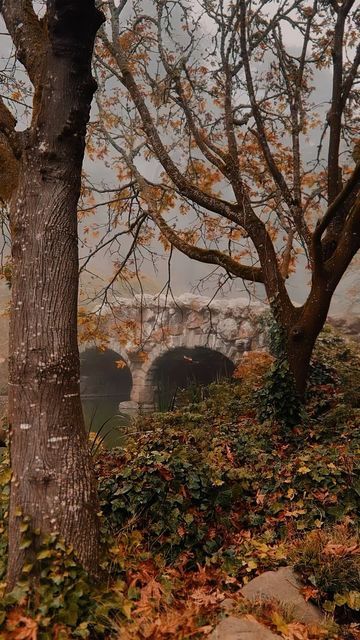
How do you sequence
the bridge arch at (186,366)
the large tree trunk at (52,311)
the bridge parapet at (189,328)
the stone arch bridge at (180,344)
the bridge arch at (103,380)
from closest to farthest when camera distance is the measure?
the large tree trunk at (52,311), the bridge parapet at (189,328), the stone arch bridge at (180,344), the bridge arch at (186,366), the bridge arch at (103,380)

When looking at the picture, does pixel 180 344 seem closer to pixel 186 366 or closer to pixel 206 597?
pixel 186 366

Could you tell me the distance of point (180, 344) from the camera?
1873cm

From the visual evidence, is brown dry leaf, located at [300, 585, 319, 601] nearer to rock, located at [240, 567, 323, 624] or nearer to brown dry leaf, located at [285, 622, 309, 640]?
rock, located at [240, 567, 323, 624]

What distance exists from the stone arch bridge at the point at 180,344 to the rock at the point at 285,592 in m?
11.0

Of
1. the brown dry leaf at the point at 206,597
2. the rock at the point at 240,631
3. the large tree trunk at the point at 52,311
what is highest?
the large tree trunk at the point at 52,311

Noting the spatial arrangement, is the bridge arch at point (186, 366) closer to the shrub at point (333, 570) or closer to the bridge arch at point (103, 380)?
the bridge arch at point (103, 380)

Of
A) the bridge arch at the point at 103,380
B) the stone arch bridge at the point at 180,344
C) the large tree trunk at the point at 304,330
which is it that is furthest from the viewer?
the bridge arch at the point at 103,380

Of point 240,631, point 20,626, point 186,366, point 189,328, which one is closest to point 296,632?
point 240,631

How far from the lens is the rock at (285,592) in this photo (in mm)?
2510

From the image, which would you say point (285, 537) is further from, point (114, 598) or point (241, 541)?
point (114, 598)

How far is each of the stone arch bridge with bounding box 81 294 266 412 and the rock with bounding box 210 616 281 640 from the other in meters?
11.5

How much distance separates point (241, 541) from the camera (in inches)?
139

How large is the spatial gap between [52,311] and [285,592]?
2212 mm

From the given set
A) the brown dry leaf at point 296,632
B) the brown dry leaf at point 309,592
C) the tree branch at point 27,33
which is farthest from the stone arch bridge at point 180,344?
the brown dry leaf at point 296,632
